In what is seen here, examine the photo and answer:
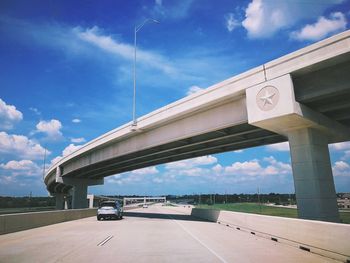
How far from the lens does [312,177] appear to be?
15.7m

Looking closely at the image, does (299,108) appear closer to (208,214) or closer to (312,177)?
(312,177)

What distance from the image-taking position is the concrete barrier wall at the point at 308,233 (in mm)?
8734

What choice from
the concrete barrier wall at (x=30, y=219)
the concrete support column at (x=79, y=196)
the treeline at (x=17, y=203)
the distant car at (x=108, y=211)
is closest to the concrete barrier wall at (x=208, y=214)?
the distant car at (x=108, y=211)

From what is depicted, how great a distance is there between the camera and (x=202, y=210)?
3403 cm

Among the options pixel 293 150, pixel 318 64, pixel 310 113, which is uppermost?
pixel 318 64

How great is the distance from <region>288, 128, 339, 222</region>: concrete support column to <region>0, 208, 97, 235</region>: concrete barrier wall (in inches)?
582

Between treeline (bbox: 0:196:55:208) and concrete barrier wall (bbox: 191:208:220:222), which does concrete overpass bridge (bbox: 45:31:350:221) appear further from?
treeline (bbox: 0:196:55:208)

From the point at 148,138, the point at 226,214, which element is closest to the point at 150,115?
the point at 148,138

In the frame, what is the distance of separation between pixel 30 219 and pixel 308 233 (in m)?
16.0

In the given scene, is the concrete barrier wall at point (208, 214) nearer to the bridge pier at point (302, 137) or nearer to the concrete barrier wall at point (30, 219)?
the bridge pier at point (302, 137)

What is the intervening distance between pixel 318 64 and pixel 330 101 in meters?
3.05

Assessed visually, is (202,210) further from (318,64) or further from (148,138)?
(318,64)

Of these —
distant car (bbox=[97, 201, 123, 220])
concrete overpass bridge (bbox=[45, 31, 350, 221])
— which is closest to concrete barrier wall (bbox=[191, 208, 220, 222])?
concrete overpass bridge (bbox=[45, 31, 350, 221])

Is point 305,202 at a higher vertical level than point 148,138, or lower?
lower
